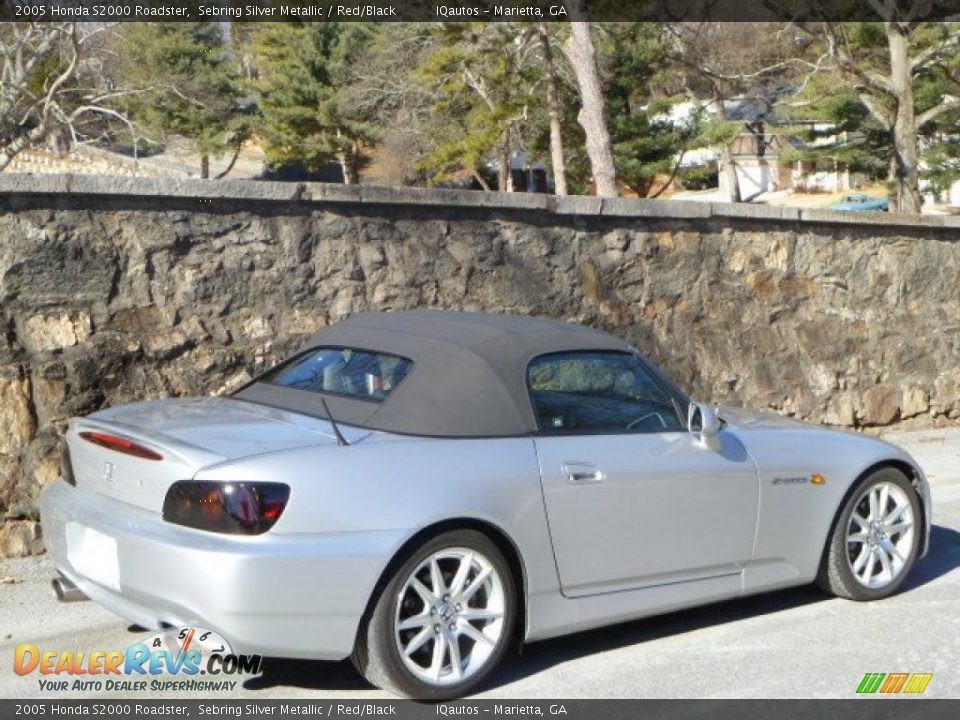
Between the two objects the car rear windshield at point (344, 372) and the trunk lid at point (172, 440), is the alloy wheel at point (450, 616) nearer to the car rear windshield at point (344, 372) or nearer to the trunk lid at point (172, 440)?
the trunk lid at point (172, 440)

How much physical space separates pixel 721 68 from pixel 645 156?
6909 millimetres

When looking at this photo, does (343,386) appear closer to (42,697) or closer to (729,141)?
(42,697)

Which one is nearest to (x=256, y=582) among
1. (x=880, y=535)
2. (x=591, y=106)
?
(x=880, y=535)

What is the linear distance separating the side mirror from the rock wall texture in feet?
10.4

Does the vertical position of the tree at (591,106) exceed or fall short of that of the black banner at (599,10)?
it falls short

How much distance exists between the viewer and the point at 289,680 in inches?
181

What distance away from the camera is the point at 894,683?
4734 millimetres

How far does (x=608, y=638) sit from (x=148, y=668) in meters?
1.89

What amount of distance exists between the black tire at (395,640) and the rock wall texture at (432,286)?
9.51ft

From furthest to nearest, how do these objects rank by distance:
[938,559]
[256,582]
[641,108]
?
[641,108] → [938,559] → [256,582]

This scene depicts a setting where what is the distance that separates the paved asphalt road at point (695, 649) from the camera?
460 cm

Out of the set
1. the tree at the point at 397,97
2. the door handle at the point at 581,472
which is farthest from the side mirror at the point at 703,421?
the tree at the point at 397,97

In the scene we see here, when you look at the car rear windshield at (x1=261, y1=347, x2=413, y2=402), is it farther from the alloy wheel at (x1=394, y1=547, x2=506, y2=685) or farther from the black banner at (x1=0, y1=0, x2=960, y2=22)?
the black banner at (x1=0, y1=0, x2=960, y2=22)

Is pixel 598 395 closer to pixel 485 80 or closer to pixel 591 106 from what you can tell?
pixel 591 106
